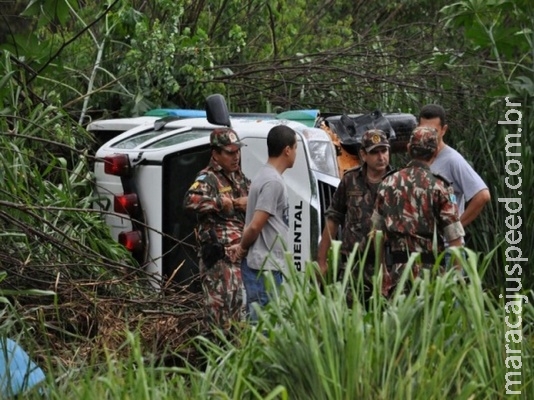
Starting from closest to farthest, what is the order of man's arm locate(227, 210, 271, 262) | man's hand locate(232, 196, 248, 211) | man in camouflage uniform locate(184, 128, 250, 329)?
1. man's arm locate(227, 210, 271, 262)
2. man in camouflage uniform locate(184, 128, 250, 329)
3. man's hand locate(232, 196, 248, 211)

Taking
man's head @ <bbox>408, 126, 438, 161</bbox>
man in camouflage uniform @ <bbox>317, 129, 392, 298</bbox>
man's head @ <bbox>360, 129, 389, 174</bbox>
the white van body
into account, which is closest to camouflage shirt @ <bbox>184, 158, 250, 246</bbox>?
man in camouflage uniform @ <bbox>317, 129, 392, 298</bbox>

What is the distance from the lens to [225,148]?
8.09 m

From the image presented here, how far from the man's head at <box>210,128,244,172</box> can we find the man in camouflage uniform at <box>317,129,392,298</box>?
0.67 meters

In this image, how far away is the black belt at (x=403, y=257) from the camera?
730 centimetres

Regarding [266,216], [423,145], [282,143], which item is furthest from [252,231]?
[423,145]

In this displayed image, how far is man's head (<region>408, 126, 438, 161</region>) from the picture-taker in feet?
24.2

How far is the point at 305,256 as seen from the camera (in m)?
8.76

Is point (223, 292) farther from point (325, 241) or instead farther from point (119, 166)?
point (119, 166)

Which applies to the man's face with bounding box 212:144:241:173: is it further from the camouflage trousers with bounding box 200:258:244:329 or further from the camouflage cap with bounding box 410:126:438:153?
the camouflage cap with bounding box 410:126:438:153

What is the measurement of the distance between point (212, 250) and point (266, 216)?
1.79 feet

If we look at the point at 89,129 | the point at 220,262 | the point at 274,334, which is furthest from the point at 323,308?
the point at 89,129

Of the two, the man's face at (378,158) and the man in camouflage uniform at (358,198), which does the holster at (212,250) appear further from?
the man's face at (378,158)

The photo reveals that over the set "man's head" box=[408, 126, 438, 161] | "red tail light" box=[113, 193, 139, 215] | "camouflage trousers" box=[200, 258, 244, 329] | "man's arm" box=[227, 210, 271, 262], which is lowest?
"camouflage trousers" box=[200, 258, 244, 329]

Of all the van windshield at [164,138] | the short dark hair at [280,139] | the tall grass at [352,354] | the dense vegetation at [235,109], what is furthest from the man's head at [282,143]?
the tall grass at [352,354]
